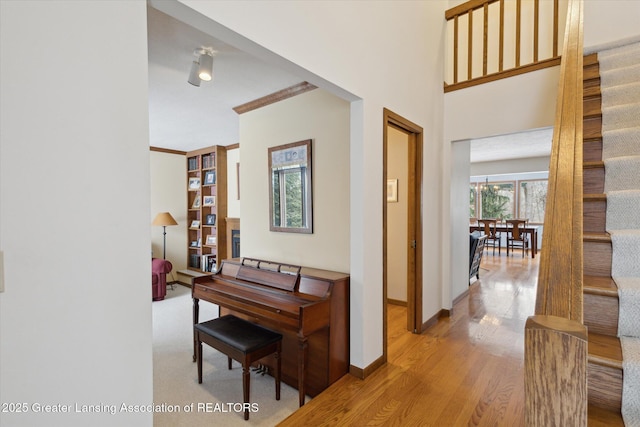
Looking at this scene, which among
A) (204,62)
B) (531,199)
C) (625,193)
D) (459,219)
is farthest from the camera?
(531,199)

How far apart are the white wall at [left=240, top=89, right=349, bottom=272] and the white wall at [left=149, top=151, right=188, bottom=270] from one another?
2.96 metres

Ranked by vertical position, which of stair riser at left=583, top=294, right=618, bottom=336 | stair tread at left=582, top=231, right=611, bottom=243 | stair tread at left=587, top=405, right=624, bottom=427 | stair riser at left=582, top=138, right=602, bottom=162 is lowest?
stair tread at left=587, top=405, right=624, bottom=427

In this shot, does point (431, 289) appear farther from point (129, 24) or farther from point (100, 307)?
point (129, 24)

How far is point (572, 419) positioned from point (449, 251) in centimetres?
337

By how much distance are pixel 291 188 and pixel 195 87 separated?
4.68 feet

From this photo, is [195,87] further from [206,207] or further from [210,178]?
[206,207]

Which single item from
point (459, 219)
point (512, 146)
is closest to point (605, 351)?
point (459, 219)

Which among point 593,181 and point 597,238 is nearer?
point 597,238

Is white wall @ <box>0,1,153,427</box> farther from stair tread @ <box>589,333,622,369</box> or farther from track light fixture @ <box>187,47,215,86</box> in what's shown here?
stair tread @ <box>589,333,622,369</box>

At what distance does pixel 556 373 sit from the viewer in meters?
0.48

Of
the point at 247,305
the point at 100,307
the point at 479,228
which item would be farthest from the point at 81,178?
the point at 479,228

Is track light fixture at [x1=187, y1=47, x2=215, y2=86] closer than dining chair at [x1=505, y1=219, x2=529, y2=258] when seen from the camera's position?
Yes

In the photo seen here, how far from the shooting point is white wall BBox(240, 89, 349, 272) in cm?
275

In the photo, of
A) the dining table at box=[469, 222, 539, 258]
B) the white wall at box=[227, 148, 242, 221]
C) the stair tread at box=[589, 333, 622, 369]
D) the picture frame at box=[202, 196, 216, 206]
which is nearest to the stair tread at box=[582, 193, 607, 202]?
the stair tread at box=[589, 333, 622, 369]
